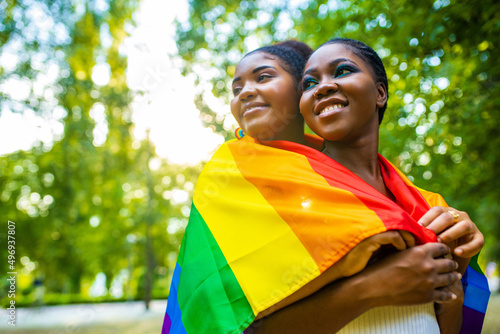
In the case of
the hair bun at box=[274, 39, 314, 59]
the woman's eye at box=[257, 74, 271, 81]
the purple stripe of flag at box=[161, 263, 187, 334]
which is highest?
the hair bun at box=[274, 39, 314, 59]

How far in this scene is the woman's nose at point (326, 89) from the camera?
139 cm

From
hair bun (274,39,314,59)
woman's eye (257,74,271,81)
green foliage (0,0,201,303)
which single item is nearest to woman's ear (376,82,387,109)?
woman's eye (257,74,271,81)

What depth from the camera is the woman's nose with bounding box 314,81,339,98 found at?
4.56 feet

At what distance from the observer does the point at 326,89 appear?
1.40m

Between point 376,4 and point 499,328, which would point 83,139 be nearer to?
point 376,4

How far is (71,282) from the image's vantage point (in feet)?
83.0

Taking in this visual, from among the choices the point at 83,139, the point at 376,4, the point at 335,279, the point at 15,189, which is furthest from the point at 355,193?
the point at 15,189

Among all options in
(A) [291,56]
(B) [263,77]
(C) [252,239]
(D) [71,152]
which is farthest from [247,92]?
(D) [71,152]

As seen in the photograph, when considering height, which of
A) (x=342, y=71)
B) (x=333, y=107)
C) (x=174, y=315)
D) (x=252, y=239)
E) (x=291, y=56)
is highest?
(x=291, y=56)

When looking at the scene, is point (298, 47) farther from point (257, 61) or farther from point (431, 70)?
point (431, 70)

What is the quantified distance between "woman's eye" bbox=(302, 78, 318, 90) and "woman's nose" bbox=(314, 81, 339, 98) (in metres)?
0.08

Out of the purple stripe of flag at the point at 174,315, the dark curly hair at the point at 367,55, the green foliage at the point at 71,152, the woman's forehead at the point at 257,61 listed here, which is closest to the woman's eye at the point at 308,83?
the dark curly hair at the point at 367,55

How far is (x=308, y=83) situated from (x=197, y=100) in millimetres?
7553

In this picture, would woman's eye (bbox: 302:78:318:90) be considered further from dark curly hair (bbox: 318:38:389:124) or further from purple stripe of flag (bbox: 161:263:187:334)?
purple stripe of flag (bbox: 161:263:187:334)
